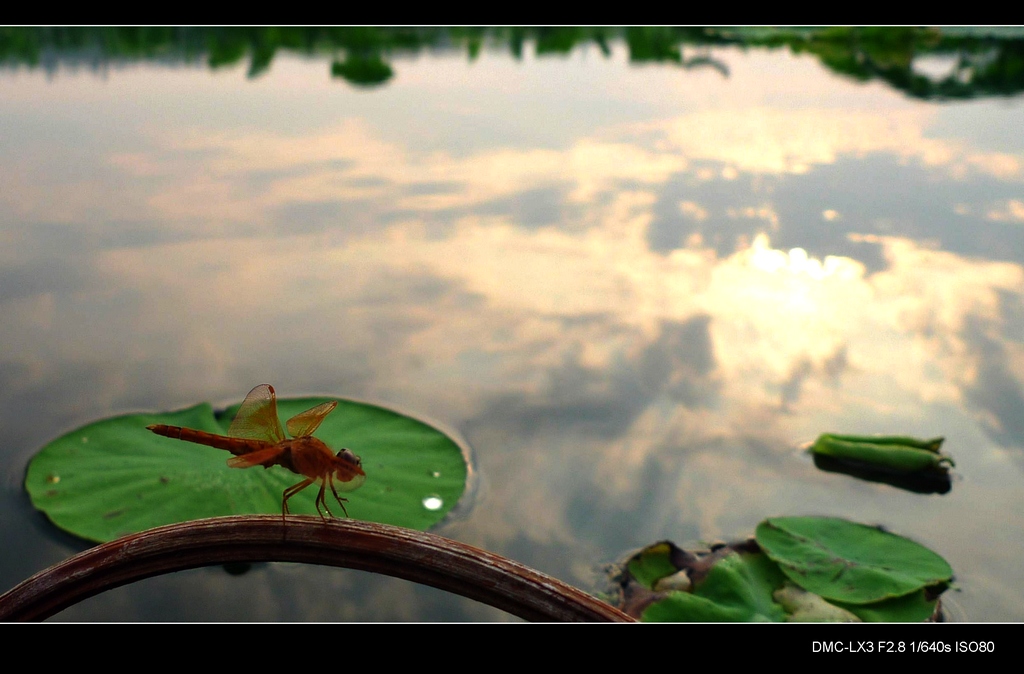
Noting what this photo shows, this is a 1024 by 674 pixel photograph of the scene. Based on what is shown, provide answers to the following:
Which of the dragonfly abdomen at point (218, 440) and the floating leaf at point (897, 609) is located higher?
the dragonfly abdomen at point (218, 440)

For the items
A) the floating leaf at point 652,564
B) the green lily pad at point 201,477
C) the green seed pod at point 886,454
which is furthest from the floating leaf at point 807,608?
the green lily pad at point 201,477

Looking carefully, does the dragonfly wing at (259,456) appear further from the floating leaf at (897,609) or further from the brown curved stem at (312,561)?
the floating leaf at (897,609)

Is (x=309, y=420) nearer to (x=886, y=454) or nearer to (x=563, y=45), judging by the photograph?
(x=886, y=454)

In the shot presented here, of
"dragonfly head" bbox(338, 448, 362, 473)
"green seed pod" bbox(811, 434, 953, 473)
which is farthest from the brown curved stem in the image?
"green seed pod" bbox(811, 434, 953, 473)

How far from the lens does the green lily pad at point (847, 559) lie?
5.65 ft

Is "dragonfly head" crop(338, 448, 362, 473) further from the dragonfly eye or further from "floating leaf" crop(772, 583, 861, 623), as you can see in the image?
"floating leaf" crop(772, 583, 861, 623)

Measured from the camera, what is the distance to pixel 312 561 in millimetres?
1004

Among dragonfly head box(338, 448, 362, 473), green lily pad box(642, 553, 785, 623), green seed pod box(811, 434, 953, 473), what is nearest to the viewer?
dragonfly head box(338, 448, 362, 473)

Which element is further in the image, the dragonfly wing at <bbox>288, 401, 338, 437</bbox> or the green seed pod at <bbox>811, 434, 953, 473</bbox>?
the green seed pod at <bbox>811, 434, 953, 473</bbox>

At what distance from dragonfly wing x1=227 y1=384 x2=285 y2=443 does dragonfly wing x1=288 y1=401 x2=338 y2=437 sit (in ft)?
Answer: 0.09

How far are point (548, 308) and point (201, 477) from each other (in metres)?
1.51

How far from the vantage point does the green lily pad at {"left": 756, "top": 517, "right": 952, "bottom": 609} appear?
172 cm

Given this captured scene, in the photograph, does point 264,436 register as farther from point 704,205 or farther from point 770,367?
point 704,205
